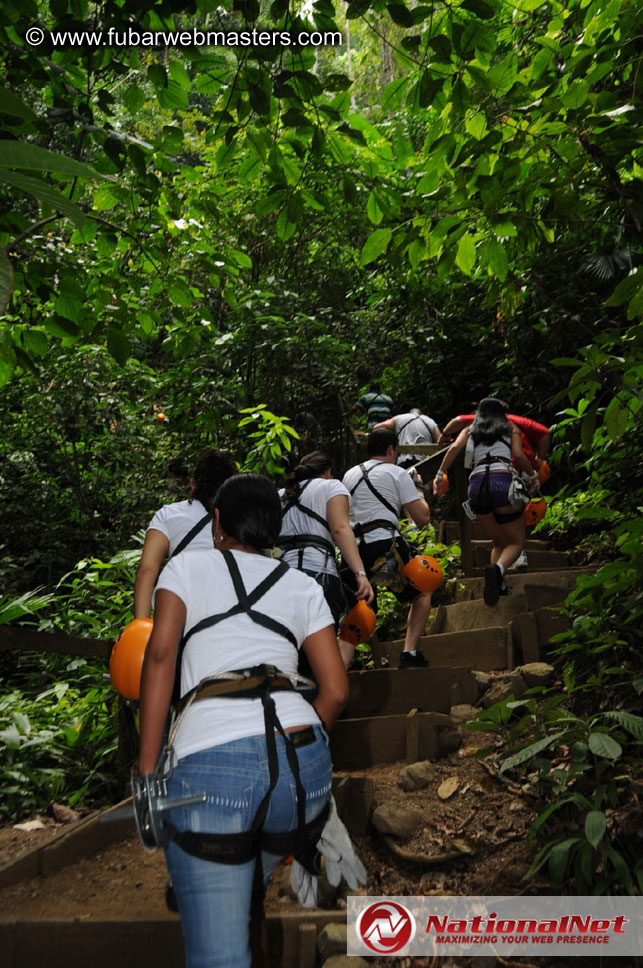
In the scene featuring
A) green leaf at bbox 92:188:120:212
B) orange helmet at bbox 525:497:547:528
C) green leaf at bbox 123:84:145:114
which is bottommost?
orange helmet at bbox 525:497:547:528

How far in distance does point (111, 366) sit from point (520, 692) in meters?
5.97

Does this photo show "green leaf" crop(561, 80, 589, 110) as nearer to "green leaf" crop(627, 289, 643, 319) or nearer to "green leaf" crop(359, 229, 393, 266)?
"green leaf" crop(359, 229, 393, 266)

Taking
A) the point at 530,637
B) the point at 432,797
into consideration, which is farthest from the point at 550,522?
the point at 432,797

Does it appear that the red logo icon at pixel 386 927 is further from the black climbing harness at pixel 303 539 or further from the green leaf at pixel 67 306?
the green leaf at pixel 67 306

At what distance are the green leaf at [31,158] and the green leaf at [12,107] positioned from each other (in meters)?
0.14

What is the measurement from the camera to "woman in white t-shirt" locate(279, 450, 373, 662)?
14.6 feet

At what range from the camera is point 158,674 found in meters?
2.03

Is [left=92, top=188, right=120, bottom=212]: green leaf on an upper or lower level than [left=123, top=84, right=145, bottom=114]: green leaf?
lower

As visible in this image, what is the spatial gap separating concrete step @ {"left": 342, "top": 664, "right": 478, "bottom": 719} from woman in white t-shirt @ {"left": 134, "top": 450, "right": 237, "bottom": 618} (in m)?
2.06

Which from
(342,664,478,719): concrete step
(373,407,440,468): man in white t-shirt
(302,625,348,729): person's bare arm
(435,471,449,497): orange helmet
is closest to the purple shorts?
(435,471,449,497): orange helmet

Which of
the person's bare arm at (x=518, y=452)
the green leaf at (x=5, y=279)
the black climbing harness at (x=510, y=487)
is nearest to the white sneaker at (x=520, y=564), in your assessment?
the black climbing harness at (x=510, y=487)

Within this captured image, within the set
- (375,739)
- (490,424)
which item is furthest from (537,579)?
(375,739)

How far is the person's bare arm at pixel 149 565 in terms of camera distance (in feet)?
12.4

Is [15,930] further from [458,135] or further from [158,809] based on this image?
[458,135]
